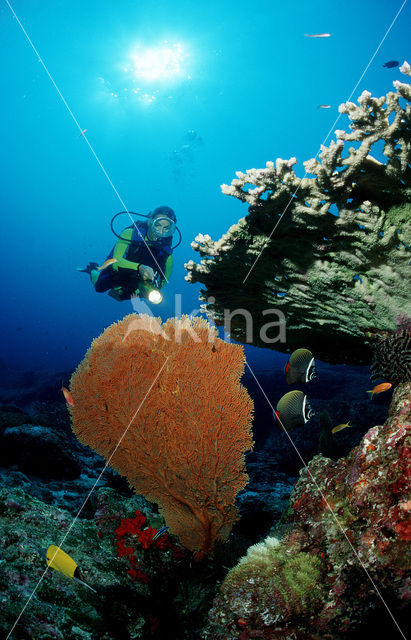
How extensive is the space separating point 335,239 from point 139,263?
623cm

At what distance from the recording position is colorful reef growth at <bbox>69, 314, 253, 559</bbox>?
2994mm

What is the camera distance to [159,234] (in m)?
8.20

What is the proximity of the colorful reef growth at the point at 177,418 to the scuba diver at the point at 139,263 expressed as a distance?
3.60 meters

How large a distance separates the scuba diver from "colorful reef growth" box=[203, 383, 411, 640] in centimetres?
534

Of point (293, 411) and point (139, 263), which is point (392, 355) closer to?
point (293, 411)

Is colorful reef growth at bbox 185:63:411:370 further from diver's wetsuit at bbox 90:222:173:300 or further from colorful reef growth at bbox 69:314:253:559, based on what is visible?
diver's wetsuit at bbox 90:222:173:300

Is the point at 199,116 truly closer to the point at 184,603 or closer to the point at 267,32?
the point at 267,32

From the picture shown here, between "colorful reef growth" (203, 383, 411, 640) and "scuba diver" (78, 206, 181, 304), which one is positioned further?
"scuba diver" (78, 206, 181, 304)

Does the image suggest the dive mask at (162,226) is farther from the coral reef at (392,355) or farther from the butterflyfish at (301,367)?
the coral reef at (392,355)

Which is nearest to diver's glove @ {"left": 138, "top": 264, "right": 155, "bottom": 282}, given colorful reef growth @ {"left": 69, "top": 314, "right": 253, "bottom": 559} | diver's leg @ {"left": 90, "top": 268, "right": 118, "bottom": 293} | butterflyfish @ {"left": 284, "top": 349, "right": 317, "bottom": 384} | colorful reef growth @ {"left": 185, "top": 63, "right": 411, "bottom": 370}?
diver's leg @ {"left": 90, "top": 268, "right": 118, "bottom": 293}

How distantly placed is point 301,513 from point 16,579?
233cm

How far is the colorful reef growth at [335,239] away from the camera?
7.75 feet

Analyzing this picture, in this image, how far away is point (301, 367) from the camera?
10.1ft

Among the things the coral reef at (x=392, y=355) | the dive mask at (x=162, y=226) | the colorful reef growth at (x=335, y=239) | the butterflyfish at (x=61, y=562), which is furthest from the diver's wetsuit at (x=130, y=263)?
the butterflyfish at (x=61, y=562)
